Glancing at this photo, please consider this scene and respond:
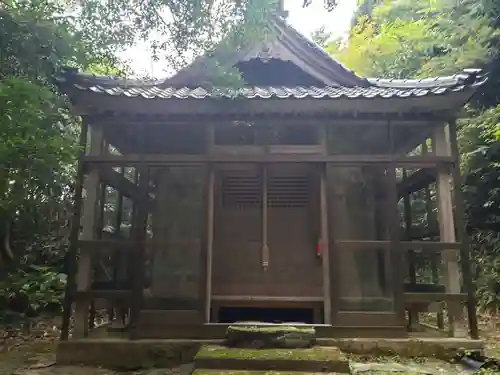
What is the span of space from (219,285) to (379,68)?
1149 centimetres

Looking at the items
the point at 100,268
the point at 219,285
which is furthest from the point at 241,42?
the point at 100,268

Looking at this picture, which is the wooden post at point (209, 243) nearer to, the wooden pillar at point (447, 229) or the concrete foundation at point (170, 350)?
the concrete foundation at point (170, 350)

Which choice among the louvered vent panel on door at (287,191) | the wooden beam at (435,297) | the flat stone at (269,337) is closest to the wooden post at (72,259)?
the flat stone at (269,337)

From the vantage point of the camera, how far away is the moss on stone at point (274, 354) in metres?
4.53

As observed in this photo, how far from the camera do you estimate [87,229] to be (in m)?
5.96

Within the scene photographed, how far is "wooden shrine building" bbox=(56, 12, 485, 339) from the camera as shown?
5750 millimetres

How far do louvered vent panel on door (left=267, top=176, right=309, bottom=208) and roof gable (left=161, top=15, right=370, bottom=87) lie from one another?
5.91 feet

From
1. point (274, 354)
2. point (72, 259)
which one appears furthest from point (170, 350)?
point (72, 259)

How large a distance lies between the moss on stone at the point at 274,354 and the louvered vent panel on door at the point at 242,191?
8.53 ft

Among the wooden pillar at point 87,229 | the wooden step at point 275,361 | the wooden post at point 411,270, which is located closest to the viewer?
the wooden step at point 275,361

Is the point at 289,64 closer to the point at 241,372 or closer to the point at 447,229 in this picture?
the point at 447,229

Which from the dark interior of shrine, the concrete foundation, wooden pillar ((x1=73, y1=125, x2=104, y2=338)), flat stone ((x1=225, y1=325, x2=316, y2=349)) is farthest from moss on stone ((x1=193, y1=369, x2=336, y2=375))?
the dark interior of shrine

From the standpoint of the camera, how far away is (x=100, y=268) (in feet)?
23.8

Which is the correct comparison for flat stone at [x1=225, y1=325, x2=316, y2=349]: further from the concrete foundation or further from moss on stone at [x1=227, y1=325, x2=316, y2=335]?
the concrete foundation
